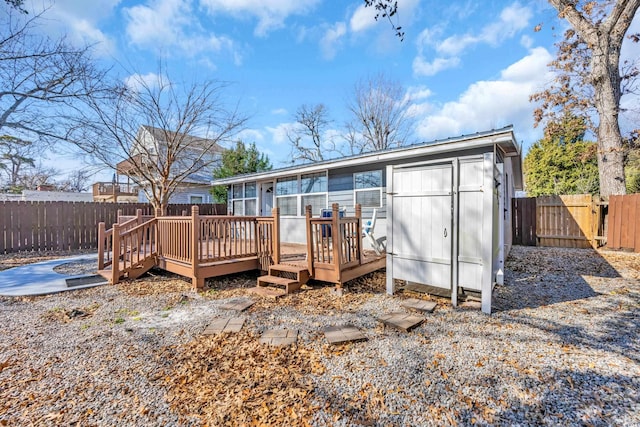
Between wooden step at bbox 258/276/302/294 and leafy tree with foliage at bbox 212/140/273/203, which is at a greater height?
leafy tree with foliage at bbox 212/140/273/203

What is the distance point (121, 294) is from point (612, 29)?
51.1ft

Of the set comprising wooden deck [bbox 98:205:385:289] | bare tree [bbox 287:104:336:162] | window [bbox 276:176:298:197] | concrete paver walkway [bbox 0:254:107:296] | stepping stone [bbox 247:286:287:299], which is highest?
bare tree [bbox 287:104:336:162]

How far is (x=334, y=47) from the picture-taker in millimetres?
13117

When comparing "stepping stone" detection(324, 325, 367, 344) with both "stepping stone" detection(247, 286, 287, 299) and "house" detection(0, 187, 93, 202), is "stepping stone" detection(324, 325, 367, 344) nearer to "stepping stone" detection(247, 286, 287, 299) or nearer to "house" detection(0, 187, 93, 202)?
"stepping stone" detection(247, 286, 287, 299)

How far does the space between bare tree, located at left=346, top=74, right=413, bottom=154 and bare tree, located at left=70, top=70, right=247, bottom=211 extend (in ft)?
35.3

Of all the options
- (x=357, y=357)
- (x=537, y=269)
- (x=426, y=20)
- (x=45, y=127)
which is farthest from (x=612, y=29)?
(x=45, y=127)

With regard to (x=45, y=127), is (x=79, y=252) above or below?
below

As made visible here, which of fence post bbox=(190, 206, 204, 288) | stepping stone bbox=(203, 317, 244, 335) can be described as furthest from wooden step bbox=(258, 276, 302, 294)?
stepping stone bbox=(203, 317, 244, 335)

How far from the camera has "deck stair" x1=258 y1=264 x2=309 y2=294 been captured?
496 cm

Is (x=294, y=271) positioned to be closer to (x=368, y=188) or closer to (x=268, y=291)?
(x=268, y=291)

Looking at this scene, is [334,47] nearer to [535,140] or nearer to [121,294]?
[121,294]

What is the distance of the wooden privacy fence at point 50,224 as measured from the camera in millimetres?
9352

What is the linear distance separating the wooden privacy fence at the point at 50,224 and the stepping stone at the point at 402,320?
11900 millimetres

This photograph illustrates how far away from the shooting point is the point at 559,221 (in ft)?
32.8
